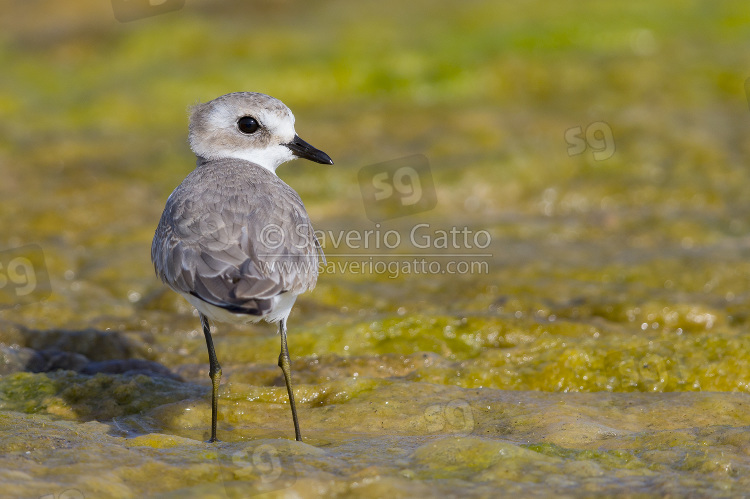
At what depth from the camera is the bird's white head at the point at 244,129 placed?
591 centimetres

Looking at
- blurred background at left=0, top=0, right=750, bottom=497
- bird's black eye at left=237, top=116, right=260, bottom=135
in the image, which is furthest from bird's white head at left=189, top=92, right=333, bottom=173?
blurred background at left=0, top=0, right=750, bottom=497

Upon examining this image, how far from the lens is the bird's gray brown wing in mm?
4504

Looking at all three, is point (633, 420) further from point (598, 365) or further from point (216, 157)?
point (216, 157)

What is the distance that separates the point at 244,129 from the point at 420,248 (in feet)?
10.8

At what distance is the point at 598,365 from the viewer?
5574mm

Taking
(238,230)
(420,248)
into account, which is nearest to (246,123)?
(238,230)

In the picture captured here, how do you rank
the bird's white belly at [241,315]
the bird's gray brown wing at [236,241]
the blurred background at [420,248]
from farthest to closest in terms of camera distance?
the bird's white belly at [241,315], the bird's gray brown wing at [236,241], the blurred background at [420,248]

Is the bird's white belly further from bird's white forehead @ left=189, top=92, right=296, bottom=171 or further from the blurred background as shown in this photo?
bird's white forehead @ left=189, top=92, right=296, bottom=171

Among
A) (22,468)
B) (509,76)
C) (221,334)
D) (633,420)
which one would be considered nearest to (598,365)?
(633,420)

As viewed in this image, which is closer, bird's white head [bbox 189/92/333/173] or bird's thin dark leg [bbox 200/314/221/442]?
bird's thin dark leg [bbox 200/314/221/442]

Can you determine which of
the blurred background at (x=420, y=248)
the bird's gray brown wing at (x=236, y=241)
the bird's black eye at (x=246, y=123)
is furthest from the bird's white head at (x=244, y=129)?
the blurred background at (x=420, y=248)

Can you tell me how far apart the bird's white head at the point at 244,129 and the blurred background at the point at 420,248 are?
588 millimetres

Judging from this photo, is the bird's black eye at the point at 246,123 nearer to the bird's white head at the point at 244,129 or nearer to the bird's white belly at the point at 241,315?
the bird's white head at the point at 244,129

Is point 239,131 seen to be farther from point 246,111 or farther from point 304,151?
point 304,151
